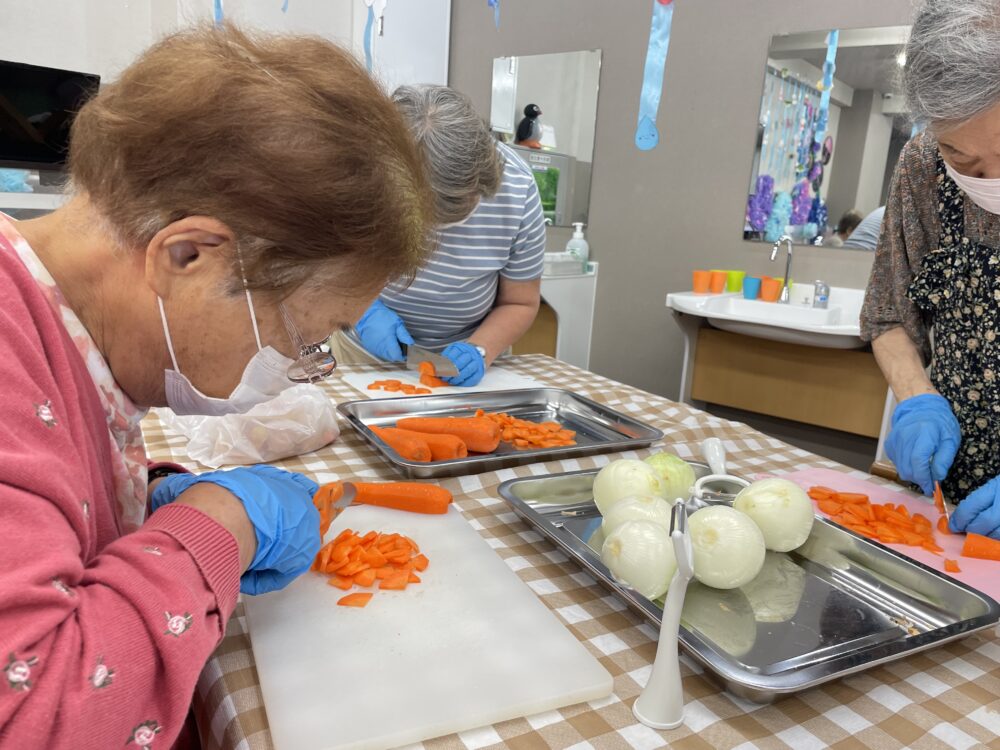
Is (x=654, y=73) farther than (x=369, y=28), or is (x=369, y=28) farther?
(x=369, y=28)

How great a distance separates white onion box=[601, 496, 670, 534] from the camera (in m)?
1.01

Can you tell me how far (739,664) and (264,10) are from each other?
477 centimetres

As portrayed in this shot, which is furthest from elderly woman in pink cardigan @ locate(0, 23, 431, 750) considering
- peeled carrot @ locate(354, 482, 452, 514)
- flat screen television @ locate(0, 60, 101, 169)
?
flat screen television @ locate(0, 60, 101, 169)

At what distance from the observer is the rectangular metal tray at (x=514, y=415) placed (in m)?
1.39

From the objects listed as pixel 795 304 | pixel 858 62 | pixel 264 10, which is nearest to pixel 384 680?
pixel 795 304

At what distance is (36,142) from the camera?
12.5 ft

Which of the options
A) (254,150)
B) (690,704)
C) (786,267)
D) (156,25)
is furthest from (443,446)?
(156,25)

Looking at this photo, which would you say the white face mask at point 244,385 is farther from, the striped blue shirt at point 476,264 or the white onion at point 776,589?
the striped blue shirt at point 476,264

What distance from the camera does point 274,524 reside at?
0.83 m

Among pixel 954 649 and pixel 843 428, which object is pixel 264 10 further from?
pixel 954 649

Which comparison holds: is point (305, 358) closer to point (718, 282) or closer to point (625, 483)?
point (625, 483)

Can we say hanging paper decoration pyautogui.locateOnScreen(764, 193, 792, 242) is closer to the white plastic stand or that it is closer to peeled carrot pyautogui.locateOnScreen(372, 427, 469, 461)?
peeled carrot pyautogui.locateOnScreen(372, 427, 469, 461)

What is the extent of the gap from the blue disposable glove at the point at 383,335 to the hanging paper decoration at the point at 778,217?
91.9 inches

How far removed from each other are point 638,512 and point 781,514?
0.23m
